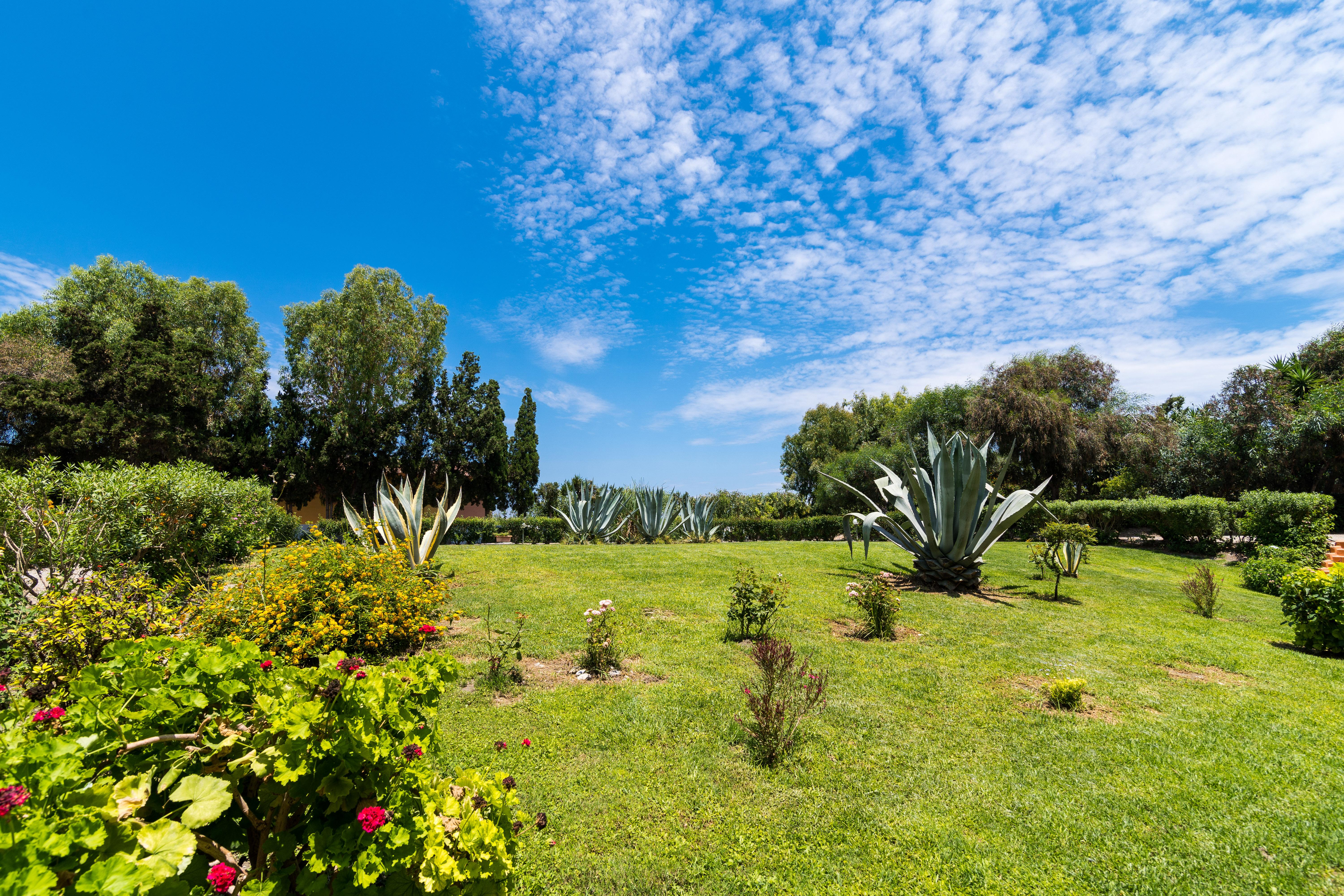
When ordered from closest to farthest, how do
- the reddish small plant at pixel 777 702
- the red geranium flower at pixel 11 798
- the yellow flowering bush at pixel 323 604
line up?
1. the red geranium flower at pixel 11 798
2. the reddish small plant at pixel 777 702
3. the yellow flowering bush at pixel 323 604

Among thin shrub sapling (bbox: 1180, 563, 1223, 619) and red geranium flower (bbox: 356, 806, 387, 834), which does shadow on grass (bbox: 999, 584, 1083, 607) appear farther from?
red geranium flower (bbox: 356, 806, 387, 834)

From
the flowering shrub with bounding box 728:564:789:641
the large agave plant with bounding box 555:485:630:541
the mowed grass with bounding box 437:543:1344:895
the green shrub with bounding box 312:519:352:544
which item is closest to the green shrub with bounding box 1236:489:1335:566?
the mowed grass with bounding box 437:543:1344:895

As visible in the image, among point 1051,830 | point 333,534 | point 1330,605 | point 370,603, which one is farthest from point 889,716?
point 333,534

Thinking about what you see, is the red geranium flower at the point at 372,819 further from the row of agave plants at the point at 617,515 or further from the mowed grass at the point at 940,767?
the row of agave plants at the point at 617,515

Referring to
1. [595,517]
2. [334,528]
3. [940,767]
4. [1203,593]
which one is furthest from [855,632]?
[334,528]

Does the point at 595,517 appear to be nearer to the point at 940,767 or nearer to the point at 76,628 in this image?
the point at 76,628

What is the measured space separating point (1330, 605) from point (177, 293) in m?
38.5

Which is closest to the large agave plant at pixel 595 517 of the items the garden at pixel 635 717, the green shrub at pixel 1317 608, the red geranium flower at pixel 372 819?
the garden at pixel 635 717

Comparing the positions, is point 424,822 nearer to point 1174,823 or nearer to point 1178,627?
point 1174,823

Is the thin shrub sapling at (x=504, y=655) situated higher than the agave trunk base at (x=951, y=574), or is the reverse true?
the agave trunk base at (x=951, y=574)

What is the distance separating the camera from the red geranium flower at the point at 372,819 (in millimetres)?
1456

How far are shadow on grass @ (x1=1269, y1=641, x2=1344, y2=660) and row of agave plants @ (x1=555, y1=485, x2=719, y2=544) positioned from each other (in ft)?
46.2

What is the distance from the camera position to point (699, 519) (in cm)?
1995

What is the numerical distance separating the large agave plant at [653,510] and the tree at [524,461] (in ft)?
40.3
